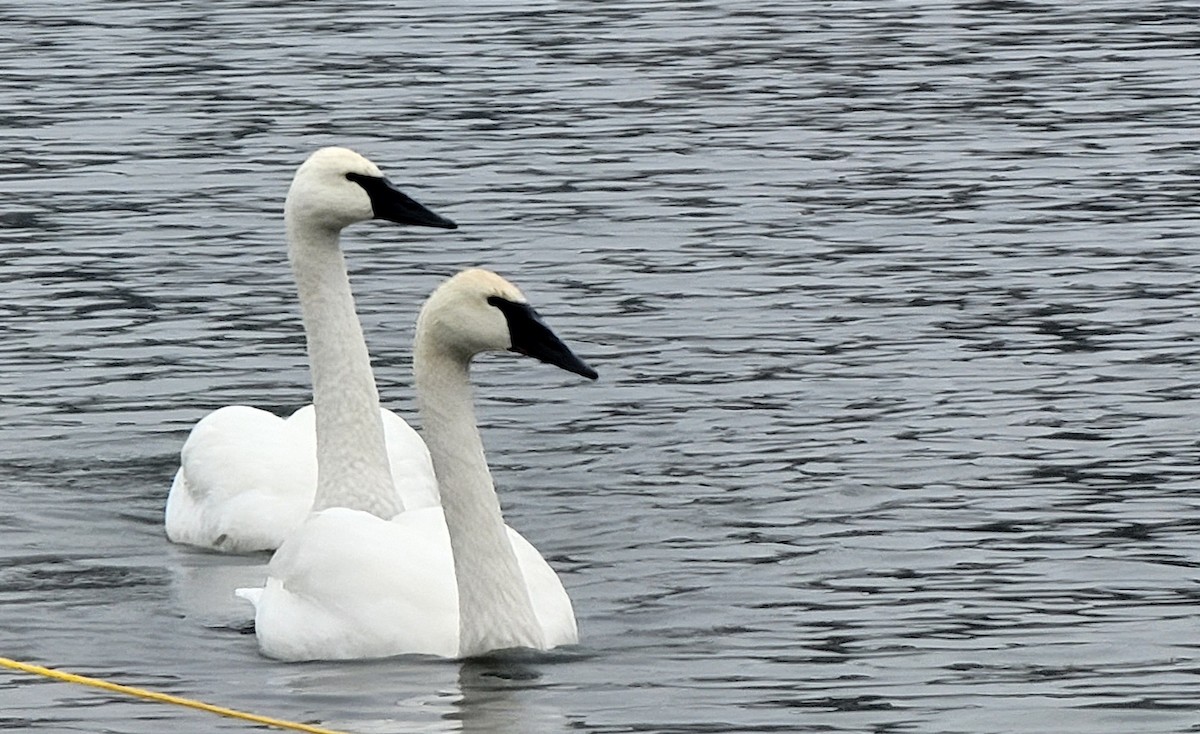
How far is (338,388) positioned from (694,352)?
419 cm

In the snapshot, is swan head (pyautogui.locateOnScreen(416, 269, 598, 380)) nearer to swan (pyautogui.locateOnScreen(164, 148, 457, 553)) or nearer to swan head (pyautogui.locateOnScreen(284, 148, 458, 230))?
swan (pyautogui.locateOnScreen(164, 148, 457, 553))

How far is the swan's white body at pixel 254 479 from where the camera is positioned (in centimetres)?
1370

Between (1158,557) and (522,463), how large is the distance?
3.67 meters

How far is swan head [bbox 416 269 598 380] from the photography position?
11.2 m

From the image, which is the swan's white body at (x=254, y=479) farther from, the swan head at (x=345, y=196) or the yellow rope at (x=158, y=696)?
the yellow rope at (x=158, y=696)

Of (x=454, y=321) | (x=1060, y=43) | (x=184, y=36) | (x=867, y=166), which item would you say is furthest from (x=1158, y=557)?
(x=184, y=36)

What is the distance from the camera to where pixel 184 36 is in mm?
32375

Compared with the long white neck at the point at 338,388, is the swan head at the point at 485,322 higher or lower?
higher

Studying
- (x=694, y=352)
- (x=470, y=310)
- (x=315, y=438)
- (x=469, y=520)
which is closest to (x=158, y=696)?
(x=469, y=520)

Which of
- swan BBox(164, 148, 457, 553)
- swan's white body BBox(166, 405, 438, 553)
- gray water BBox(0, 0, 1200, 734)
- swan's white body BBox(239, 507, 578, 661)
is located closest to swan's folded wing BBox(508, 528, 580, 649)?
swan's white body BBox(239, 507, 578, 661)

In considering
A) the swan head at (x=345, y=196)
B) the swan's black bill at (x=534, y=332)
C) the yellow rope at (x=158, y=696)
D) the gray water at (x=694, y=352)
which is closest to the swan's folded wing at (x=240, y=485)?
the gray water at (x=694, y=352)

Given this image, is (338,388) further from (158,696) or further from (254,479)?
(158,696)

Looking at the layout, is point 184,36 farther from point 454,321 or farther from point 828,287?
point 454,321

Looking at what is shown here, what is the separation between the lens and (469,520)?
11289 millimetres
